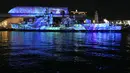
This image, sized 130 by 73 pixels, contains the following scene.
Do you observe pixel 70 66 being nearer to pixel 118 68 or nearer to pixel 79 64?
pixel 79 64

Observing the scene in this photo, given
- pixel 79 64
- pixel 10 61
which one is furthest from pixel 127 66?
pixel 10 61

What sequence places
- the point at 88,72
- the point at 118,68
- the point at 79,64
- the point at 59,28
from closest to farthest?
the point at 88,72 < the point at 118,68 < the point at 79,64 < the point at 59,28

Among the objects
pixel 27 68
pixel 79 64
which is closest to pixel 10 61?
pixel 27 68

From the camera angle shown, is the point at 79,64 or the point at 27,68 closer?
the point at 27,68

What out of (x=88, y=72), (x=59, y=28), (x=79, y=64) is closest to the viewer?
(x=88, y=72)

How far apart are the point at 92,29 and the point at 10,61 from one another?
543 feet

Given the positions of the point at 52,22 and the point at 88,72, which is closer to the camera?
the point at 88,72

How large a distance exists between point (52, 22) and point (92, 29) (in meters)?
28.0

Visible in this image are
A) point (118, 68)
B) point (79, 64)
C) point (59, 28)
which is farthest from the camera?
point (59, 28)

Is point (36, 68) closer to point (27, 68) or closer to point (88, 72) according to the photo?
point (27, 68)

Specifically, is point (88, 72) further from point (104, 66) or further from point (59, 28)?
point (59, 28)

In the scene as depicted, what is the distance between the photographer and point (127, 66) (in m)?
22.2

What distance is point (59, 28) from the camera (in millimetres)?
188250

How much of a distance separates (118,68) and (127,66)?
1.16m
